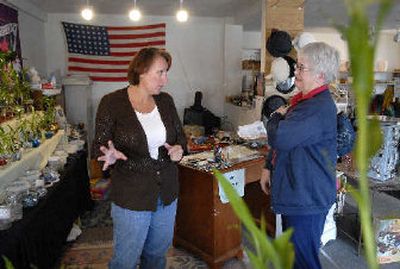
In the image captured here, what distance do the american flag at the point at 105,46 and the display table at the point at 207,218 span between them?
3.78 metres

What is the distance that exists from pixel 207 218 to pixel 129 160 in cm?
102

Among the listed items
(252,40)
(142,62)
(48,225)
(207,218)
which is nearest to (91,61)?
(252,40)

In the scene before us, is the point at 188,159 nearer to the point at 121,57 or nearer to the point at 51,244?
the point at 51,244

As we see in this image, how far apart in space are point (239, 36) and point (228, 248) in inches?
179

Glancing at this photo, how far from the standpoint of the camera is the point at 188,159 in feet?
9.09

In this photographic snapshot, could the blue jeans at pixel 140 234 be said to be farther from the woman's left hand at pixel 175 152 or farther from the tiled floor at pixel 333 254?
the tiled floor at pixel 333 254

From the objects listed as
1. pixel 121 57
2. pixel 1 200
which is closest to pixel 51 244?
pixel 1 200

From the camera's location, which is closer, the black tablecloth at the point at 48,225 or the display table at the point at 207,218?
the black tablecloth at the point at 48,225

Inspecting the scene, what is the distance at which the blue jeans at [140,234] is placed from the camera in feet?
5.90

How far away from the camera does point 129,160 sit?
180 cm

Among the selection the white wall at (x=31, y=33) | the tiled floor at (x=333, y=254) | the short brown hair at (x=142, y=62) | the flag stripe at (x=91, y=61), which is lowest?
the tiled floor at (x=333, y=254)

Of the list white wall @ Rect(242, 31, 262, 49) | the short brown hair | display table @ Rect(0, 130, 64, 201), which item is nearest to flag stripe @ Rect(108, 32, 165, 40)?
white wall @ Rect(242, 31, 262, 49)

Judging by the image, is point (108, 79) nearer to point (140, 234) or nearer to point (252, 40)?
point (252, 40)

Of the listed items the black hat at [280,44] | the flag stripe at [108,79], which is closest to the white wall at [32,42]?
the flag stripe at [108,79]
